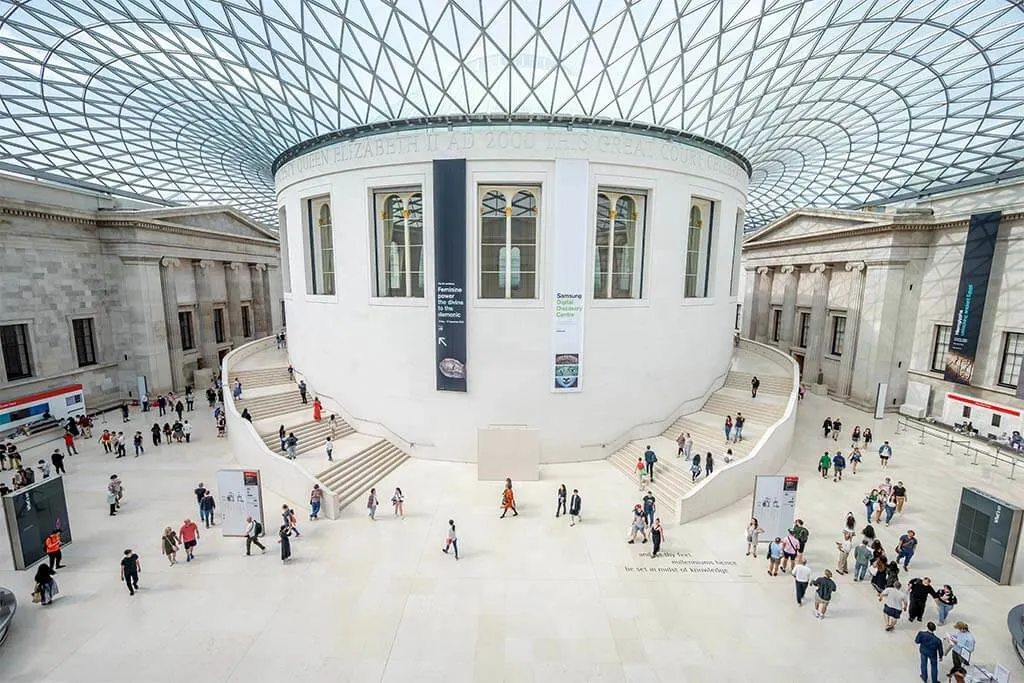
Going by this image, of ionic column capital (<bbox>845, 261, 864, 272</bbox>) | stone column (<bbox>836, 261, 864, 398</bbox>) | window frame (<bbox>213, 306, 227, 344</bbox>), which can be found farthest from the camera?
window frame (<bbox>213, 306, 227, 344</bbox>)

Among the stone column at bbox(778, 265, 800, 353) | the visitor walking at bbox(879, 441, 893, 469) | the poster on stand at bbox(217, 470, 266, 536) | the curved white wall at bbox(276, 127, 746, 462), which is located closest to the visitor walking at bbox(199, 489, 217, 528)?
the poster on stand at bbox(217, 470, 266, 536)

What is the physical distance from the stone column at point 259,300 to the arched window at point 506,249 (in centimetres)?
3051

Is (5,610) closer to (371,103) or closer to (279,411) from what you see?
(279,411)

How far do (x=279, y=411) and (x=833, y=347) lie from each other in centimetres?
3770

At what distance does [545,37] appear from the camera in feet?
66.2

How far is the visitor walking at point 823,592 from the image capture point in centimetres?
983

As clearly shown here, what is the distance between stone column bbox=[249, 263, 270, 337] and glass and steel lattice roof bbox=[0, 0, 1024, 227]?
1184cm

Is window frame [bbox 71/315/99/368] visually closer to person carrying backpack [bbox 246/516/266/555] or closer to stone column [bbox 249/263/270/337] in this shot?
stone column [bbox 249/263/270/337]

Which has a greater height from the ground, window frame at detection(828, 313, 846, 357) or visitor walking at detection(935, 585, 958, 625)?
window frame at detection(828, 313, 846, 357)

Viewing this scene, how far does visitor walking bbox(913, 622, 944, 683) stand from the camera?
8.12 metres

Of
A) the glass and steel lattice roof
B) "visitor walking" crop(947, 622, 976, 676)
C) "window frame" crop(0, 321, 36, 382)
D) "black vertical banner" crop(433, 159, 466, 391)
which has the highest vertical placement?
the glass and steel lattice roof

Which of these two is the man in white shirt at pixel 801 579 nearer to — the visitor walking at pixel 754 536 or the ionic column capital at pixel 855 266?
the visitor walking at pixel 754 536

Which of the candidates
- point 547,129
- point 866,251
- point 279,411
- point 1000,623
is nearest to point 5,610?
point 279,411

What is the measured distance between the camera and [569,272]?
18078mm
